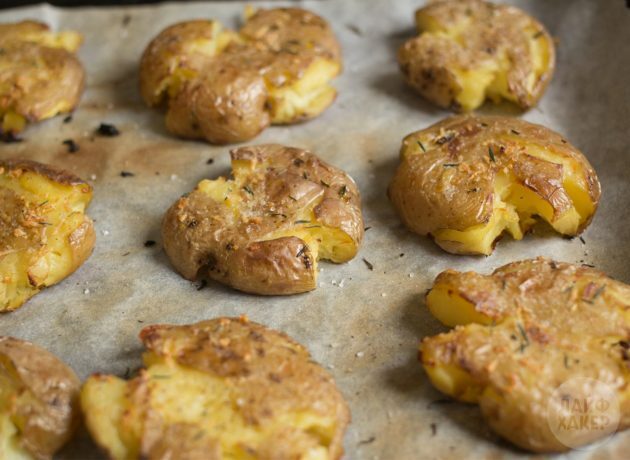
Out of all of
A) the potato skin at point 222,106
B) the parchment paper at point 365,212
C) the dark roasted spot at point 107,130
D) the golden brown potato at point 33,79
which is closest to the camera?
the parchment paper at point 365,212

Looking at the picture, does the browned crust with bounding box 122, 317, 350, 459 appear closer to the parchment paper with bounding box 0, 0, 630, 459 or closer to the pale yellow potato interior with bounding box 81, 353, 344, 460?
the pale yellow potato interior with bounding box 81, 353, 344, 460

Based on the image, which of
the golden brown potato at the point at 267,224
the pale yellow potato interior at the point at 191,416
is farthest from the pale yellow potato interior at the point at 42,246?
the pale yellow potato interior at the point at 191,416

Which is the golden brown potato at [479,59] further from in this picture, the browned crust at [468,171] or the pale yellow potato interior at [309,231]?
the pale yellow potato interior at [309,231]

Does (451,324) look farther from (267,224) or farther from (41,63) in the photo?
(41,63)

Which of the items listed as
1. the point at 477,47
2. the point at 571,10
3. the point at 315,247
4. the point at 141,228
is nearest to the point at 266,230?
the point at 315,247

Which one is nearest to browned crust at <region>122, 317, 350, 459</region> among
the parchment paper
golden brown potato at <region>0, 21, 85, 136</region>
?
the parchment paper

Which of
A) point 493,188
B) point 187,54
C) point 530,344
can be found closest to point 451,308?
point 530,344

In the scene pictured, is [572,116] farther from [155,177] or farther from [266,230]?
[155,177]
